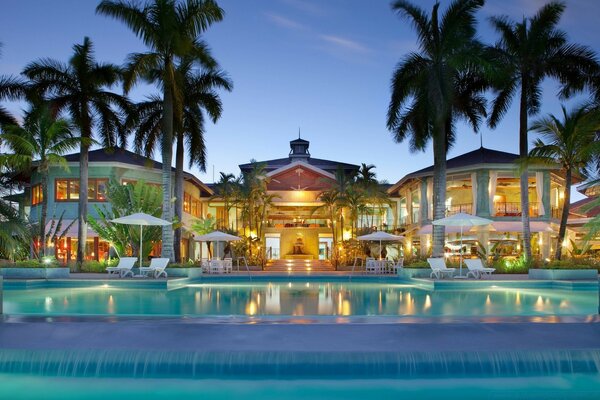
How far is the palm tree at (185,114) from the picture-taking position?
2784 cm

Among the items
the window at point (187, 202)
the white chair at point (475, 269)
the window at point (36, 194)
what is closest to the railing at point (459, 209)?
the white chair at point (475, 269)

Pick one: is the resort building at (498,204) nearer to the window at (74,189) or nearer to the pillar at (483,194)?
the pillar at (483,194)

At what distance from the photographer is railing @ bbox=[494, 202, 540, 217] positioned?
34.0 metres

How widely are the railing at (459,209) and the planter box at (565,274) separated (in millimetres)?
15027

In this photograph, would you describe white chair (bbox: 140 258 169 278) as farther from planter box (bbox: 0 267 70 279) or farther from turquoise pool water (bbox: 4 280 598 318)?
planter box (bbox: 0 267 70 279)

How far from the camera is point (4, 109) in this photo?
908 inches

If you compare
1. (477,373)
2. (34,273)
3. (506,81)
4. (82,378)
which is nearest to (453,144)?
(506,81)

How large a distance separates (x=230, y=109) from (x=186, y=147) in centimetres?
1870

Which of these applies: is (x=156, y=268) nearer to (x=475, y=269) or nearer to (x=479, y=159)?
(x=475, y=269)

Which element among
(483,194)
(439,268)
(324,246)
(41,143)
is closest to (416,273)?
(439,268)

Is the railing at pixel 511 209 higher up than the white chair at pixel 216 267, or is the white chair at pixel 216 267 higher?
the railing at pixel 511 209

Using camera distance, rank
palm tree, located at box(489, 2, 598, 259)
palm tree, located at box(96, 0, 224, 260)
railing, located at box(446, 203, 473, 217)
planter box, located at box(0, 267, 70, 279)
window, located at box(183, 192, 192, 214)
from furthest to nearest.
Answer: window, located at box(183, 192, 192, 214) → railing, located at box(446, 203, 473, 217) → palm tree, located at box(489, 2, 598, 259) → palm tree, located at box(96, 0, 224, 260) → planter box, located at box(0, 267, 70, 279)

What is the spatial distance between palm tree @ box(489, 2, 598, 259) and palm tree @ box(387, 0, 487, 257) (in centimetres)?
169

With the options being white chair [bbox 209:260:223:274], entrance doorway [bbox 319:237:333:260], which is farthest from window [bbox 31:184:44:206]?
entrance doorway [bbox 319:237:333:260]
